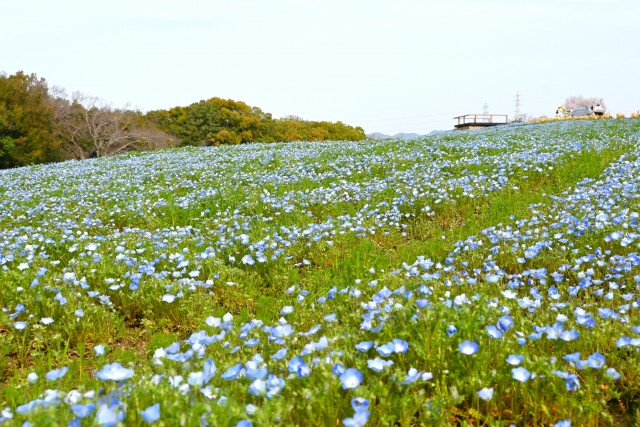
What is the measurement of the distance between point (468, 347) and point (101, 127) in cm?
4971

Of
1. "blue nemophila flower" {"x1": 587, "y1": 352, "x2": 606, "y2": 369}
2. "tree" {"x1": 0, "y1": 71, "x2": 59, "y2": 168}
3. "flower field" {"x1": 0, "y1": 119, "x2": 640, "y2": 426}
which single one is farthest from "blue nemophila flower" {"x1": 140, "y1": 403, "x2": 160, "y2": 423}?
"tree" {"x1": 0, "y1": 71, "x2": 59, "y2": 168}

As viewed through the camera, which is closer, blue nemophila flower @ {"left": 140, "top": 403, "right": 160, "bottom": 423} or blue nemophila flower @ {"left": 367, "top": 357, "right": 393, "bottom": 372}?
blue nemophila flower @ {"left": 140, "top": 403, "right": 160, "bottom": 423}

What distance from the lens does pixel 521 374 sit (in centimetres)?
238

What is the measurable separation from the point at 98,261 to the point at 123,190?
5.79 metres

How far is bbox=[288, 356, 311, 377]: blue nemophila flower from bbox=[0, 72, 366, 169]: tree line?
29.7 metres

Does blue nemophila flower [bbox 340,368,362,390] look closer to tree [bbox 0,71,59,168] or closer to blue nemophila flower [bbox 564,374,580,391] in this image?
blue nemophila flower [bbox 564,374,580,391]

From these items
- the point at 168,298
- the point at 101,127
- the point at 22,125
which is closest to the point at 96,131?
the point at 101,127

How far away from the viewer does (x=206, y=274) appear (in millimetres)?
5168

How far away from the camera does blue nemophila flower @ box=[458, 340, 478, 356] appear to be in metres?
2.50

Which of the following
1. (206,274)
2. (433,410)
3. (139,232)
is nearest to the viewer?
(433,410)

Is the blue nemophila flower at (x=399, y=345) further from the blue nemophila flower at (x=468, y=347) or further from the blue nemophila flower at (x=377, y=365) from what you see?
the blue nemophila flower at (x=468, y=347)

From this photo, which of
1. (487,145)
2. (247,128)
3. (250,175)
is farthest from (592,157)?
(247,128)

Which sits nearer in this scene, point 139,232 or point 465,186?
point 139,232

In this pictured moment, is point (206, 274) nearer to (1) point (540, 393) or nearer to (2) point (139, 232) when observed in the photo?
(2) point (139, 232)
